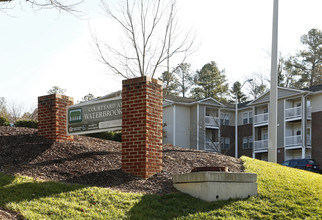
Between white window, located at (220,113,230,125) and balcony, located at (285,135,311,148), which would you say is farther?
white window, located at (220,113,230,125)

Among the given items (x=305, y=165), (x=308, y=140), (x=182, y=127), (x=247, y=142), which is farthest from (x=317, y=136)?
(x=182, y=127)

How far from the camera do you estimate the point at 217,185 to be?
27.4ft

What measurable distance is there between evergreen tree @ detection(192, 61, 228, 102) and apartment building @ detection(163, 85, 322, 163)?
46.8 feet

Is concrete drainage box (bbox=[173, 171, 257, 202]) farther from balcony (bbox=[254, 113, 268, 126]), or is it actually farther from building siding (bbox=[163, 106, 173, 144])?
balcony (bbox=[254, 113, 268, 126])

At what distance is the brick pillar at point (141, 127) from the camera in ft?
31.2

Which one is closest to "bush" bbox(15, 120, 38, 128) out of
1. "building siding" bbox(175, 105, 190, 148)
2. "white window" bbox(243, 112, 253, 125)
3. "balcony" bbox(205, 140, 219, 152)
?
"balcony" bbox(205, 140, 219, 152)

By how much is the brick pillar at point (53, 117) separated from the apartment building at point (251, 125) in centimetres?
2712

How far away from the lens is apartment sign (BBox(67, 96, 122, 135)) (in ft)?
34.2

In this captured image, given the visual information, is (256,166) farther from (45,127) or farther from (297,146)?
(297,146)

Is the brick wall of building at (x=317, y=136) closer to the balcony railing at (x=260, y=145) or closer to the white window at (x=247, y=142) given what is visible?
the balcony railing at (x=260, y=145)

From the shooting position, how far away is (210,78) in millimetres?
60875

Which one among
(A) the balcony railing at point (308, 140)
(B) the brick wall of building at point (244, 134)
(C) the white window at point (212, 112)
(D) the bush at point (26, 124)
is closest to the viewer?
(D) the bush at point (26, 124)

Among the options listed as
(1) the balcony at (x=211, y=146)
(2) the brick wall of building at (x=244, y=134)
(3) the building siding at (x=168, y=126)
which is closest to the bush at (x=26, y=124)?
(1) the balcony at (x=211, y=146)

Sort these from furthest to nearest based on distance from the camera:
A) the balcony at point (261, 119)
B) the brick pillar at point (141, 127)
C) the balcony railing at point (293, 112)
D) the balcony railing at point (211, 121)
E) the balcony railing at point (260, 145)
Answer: the balcony railing at point (211, 121) → the balcony at point (261, 119) → the balcony railing at point (260, 145) → the balcony railing at point (293, 112) → the brick pillar at point (141, 127)
